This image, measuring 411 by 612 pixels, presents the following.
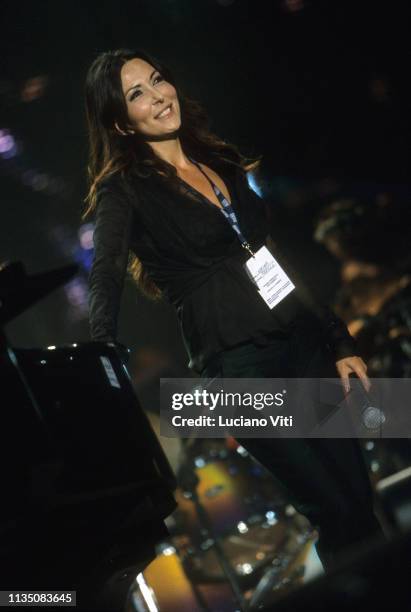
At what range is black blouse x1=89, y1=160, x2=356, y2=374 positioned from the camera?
6.73 ft

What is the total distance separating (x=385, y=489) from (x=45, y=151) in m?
5.03

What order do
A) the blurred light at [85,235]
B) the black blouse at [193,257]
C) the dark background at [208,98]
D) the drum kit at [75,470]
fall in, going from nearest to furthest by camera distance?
the drum kit at [75,470], the black blouse at [193,257], the dark background at [208,98], the blurred light at [85,235]

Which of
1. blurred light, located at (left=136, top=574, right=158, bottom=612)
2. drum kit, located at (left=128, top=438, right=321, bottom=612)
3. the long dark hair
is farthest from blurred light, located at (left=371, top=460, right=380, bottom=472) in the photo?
the long dark hair

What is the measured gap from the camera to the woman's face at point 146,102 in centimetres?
230

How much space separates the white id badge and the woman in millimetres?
22

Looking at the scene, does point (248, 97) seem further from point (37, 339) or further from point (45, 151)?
point (37, 339)

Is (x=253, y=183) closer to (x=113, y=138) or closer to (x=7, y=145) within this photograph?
(x=113, y=138)

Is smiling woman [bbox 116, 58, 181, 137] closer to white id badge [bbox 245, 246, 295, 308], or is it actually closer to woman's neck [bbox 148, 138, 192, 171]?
woman's neck [bbox 148, 138, 192, 171]

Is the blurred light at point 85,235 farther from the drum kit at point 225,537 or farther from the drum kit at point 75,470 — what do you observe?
the drum kit at point 75,470

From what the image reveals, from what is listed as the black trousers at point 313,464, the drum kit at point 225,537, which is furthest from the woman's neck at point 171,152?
the drum kit at point 225,537

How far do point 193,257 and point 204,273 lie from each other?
68 millimetres

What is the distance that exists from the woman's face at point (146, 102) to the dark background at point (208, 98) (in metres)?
3.48

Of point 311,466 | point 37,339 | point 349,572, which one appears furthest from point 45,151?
point 349,572

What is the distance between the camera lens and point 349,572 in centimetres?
89
